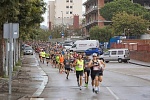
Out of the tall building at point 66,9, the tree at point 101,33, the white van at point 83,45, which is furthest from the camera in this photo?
the tall building at point 66,9

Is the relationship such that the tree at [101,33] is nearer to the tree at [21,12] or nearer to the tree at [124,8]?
the tree at [124,8]

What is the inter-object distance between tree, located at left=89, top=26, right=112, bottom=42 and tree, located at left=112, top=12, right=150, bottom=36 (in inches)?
82.6

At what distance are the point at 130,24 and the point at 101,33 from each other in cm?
692

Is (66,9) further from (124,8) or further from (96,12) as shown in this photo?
(124,8)

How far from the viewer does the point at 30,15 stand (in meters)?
23.2

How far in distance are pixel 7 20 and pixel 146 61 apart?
34.8m

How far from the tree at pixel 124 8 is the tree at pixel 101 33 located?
694cm

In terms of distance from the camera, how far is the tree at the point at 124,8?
Answer: 9156 centimetres

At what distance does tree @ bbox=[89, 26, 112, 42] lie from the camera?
278 feet

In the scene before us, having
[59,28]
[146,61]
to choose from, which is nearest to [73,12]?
[59,28]

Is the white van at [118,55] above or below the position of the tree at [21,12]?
below

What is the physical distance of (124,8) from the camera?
9225 centimetres

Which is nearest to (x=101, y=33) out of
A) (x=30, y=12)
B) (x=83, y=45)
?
(x=83, y=45)

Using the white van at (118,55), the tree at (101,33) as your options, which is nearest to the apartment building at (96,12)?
the tree at (101,33)
